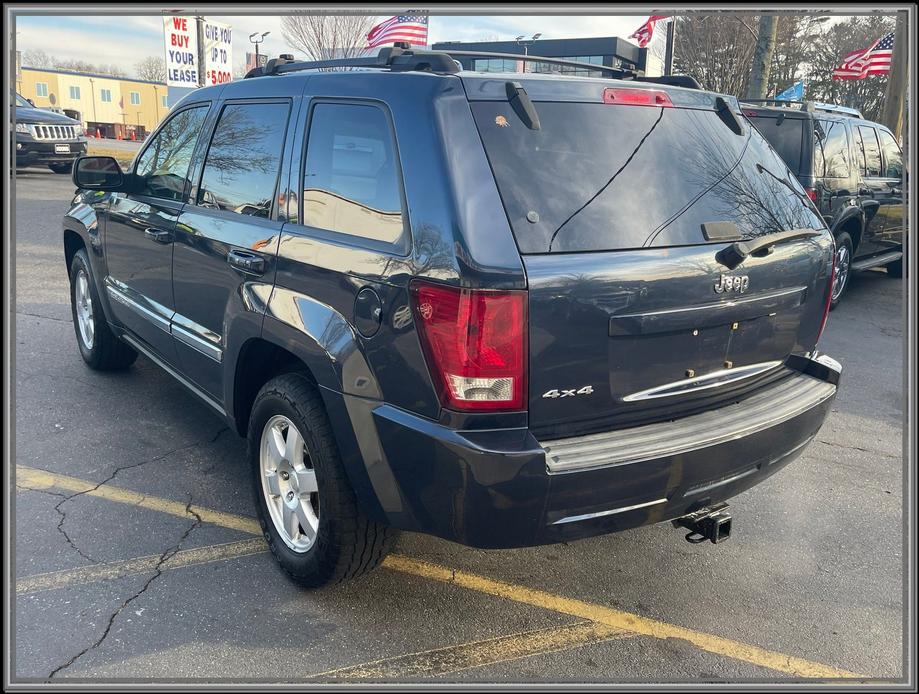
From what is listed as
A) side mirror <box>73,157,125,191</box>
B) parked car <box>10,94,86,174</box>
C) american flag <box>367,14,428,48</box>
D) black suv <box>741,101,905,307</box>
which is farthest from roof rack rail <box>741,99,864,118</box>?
parked car <box>10,94,86,174</box>

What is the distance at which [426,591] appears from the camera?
3191 millimetres

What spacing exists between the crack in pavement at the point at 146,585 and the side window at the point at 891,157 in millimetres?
8708

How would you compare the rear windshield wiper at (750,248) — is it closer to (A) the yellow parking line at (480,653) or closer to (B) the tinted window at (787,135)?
(A) the yellow parking line at (480,653)

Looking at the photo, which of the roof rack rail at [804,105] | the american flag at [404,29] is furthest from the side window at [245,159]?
the american flag at [404,29]

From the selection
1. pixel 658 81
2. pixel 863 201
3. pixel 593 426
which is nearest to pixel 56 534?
pixel 593 426

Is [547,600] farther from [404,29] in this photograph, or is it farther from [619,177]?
[404,29]

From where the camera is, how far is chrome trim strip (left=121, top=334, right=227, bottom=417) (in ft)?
12.4

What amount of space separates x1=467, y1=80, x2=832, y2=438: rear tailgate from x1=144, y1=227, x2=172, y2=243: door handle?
2.12 metres

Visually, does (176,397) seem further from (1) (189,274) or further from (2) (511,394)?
(2) (511,394)

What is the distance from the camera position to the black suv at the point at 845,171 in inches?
297

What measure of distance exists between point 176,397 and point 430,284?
3.36 metres

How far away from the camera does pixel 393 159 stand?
2.69 metres

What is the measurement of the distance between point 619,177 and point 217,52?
66.6ft

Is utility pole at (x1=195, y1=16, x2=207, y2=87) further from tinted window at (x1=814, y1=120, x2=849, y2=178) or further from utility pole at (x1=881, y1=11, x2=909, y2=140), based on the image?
tinted window at (x1=814, y1=120, x2=849, y2=178)
